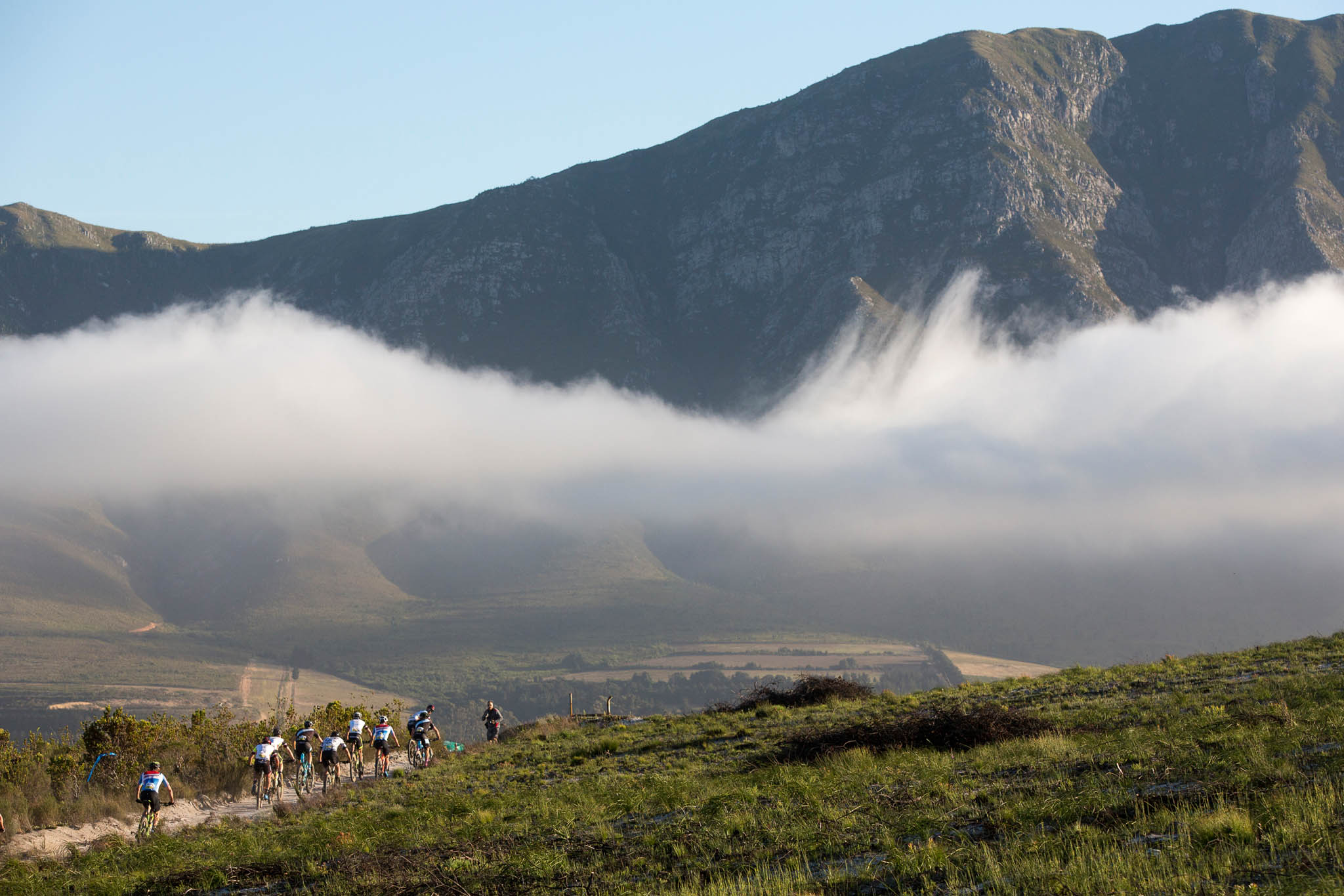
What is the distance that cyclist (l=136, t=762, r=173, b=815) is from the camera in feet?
84.9

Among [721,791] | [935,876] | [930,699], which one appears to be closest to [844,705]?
[930,699]

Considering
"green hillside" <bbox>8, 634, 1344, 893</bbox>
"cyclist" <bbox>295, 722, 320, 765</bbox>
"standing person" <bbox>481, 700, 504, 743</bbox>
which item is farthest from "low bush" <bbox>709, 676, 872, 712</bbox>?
"cyclist" <bbox>295, 722, 320, 765</bbox>

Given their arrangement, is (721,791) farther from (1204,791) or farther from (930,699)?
(930,699)

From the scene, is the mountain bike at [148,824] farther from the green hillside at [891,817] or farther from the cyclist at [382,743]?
the cyclist at [382,743]

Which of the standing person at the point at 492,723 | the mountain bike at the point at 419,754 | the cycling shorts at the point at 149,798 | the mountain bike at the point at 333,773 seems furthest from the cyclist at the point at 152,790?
the standing person at the point at 492,723

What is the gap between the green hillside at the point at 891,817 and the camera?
13305 mm

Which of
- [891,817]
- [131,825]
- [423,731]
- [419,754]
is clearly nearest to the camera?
[891,817]

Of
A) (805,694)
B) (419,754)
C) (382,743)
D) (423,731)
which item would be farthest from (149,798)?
(805,694)

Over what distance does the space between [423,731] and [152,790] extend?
1245 cm

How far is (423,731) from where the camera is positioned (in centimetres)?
3759

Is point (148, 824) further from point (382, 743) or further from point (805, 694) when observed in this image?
point (805, 694)

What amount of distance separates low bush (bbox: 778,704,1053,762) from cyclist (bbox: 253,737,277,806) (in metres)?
15.8

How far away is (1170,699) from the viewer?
26594mm

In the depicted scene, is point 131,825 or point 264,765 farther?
point 264,765
